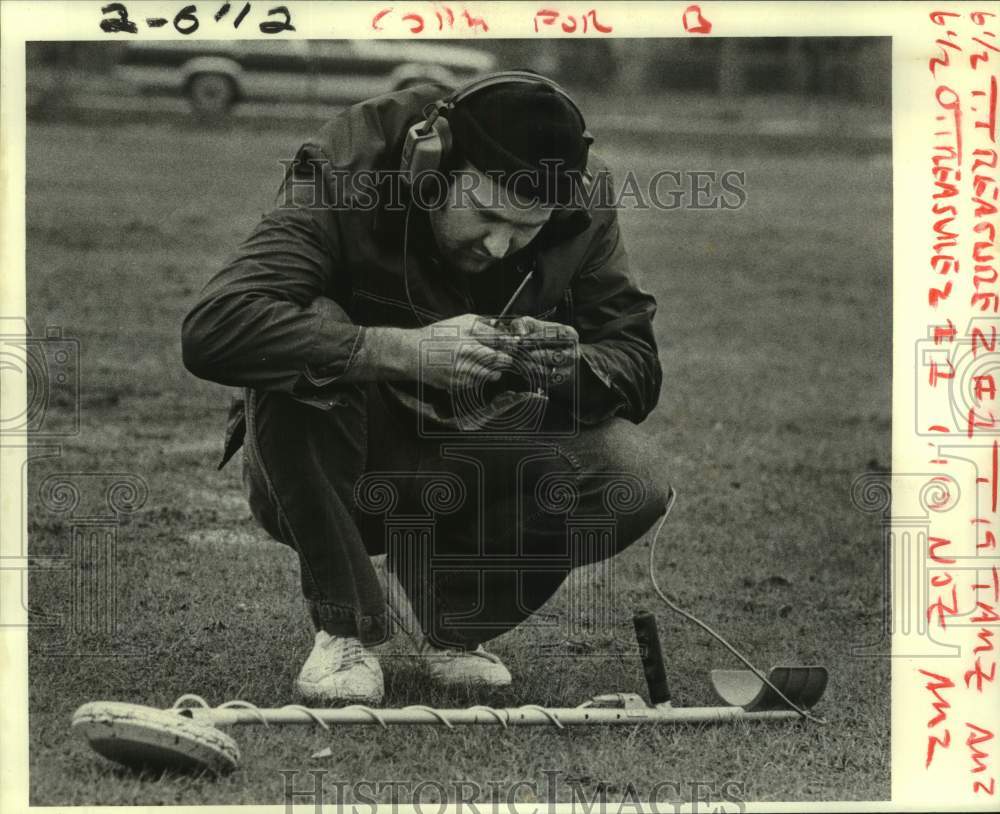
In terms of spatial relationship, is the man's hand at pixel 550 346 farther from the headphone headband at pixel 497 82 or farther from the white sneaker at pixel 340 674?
the white sneaker at pixel 340 674

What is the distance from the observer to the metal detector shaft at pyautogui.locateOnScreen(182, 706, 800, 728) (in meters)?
4.59

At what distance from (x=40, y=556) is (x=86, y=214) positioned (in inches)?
104

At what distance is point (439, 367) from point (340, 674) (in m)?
0.91

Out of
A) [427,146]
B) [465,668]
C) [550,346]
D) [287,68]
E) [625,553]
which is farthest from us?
[625,553]

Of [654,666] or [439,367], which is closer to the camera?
[439,367]

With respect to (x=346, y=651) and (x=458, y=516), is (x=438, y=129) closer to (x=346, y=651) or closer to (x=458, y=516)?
(x=458, y=516)

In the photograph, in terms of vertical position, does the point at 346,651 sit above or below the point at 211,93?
below

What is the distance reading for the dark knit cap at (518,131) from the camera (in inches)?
182

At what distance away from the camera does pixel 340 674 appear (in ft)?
15.7

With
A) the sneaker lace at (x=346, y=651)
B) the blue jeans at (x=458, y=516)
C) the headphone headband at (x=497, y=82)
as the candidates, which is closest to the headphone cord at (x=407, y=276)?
the blue jeans at (x=458, y=516)

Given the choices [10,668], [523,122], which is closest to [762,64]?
[523,122]

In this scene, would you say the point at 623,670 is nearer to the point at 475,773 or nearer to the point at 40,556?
the point at 475,773

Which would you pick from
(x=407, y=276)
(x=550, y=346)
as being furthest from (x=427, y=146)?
(x=550, y=346)

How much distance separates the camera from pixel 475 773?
460cm
